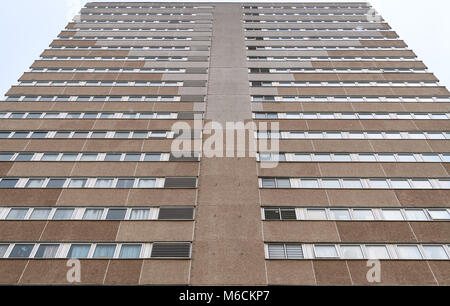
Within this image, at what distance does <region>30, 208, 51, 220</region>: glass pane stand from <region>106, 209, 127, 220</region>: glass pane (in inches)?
143

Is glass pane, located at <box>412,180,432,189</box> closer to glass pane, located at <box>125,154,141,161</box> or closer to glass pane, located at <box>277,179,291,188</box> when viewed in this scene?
glass pane, located at <box>277,179,291,188</box>

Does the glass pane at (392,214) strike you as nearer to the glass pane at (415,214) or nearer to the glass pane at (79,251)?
the glass pane at (415,214)

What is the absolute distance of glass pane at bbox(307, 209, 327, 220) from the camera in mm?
19359

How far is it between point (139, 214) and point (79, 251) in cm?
377

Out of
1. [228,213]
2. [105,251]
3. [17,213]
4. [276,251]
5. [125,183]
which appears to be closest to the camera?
[105,251]

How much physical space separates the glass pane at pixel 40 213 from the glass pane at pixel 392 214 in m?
20.2

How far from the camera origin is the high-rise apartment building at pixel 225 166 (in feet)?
55.8

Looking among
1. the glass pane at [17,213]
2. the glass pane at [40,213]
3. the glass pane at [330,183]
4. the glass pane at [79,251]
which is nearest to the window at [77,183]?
the glass pane at [40,213]

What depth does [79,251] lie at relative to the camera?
1748 centimetres

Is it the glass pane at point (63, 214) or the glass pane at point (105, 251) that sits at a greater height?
the glass pane at point (63, 214)

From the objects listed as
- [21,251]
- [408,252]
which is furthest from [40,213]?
[408,252]

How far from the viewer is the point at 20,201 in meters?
19.9

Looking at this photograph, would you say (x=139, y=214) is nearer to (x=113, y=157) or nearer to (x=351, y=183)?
(x=113, y=157)

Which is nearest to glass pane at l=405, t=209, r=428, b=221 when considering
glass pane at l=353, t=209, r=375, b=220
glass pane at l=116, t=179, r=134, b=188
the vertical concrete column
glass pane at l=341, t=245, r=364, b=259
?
glass pane at l=353, t=209, r=375, b=220
